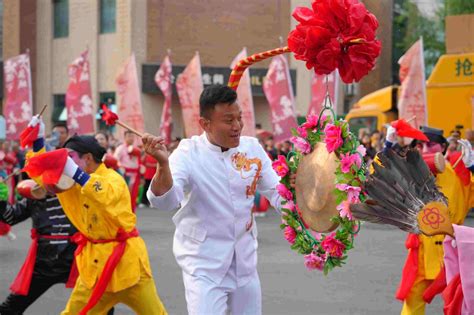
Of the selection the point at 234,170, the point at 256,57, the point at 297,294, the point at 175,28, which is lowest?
the point at 297,294

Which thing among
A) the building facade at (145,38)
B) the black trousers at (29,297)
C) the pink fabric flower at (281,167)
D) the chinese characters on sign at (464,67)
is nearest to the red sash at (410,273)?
the black trousers at (29,297)

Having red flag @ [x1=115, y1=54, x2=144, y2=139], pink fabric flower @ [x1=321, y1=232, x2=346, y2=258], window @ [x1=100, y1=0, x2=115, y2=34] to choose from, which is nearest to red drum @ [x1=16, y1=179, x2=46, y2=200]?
pink fabric flower @ [x1=321, y1=232, x2=346, y2=258]

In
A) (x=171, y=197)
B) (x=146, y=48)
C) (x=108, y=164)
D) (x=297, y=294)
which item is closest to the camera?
(x=171, y=197)

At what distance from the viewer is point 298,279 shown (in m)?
10.7

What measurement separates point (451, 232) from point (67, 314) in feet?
10.9

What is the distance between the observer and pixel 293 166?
200 inches

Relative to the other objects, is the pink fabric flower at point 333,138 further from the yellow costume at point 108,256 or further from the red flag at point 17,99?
the red flag at point 17,99

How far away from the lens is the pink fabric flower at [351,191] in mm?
4488

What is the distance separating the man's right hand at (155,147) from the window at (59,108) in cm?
3138

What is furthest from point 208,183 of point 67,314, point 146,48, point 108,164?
point 146,48

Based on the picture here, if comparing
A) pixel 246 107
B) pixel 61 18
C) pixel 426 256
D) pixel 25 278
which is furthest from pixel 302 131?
pixel 61 18

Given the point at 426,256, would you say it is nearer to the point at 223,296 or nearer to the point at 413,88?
the point at 223,296

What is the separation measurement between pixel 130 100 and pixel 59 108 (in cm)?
1263

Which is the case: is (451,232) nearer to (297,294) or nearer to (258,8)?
(297,294)
